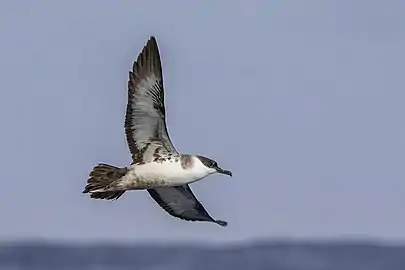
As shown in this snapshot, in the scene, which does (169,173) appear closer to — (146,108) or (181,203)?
(146,108)

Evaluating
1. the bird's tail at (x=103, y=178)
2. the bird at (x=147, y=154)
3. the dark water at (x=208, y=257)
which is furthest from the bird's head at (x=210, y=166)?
the dark water at (x=208, y=257)

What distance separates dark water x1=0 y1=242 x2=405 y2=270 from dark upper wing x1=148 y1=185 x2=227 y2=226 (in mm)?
67892

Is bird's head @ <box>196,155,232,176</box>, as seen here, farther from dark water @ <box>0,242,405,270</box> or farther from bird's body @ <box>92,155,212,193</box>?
dark water @ <box>0,242,405,270</box>

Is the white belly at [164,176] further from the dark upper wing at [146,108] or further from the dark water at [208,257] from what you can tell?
the dark water at [208,257]

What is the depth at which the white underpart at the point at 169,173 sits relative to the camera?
24.4 m

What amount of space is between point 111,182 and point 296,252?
82509 millimetres

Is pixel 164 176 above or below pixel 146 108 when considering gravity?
below

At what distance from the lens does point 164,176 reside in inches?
959

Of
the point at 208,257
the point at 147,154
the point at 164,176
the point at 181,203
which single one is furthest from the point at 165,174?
the point at 208,257

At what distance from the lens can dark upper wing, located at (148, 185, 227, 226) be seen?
2659 cm

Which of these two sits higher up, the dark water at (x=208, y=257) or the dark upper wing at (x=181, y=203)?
the dark water at (x=208, y=257)

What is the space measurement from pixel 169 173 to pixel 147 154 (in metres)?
0.73

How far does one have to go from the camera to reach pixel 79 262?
106m

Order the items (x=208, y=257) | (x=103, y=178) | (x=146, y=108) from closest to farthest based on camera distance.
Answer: (x=103, y=178), (x=146, y=108), (x=208, y=257)
